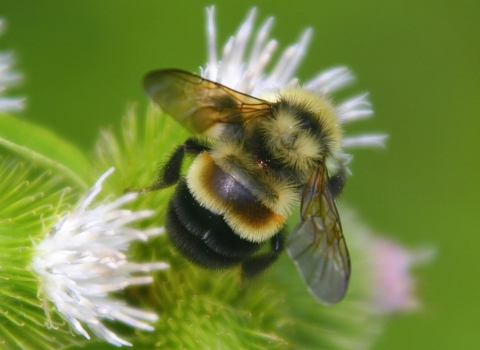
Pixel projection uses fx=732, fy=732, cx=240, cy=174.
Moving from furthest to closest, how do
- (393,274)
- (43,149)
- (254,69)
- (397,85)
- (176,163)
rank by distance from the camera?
1. (397,85)
2. (393,274)
3. (254,69)
4. (43,149)
5. (176,163)

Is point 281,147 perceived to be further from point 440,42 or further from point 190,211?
point 440,42

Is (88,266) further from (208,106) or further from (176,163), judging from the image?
(208,106)

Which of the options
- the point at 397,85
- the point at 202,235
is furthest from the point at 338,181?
the point at 397,85

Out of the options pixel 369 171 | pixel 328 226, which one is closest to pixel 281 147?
pixel 328 226

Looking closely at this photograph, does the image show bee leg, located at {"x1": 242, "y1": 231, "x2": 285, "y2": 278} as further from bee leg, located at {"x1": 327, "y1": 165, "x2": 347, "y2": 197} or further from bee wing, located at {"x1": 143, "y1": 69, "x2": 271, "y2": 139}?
bee wing, located at {"x1": 143, "y1": 69, "x2": 271, "y2": 139}

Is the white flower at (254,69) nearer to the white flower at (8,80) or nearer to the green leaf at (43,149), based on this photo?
the green leaf at (43,149)

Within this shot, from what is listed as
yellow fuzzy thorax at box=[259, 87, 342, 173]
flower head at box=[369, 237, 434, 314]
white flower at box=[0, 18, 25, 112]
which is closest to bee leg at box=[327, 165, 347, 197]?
yellow fuzzy thorax at box=[259, 87, 342, 173]

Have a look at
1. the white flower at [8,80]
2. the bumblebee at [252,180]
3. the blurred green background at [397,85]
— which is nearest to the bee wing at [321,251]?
the bumblebee at [252,180]
